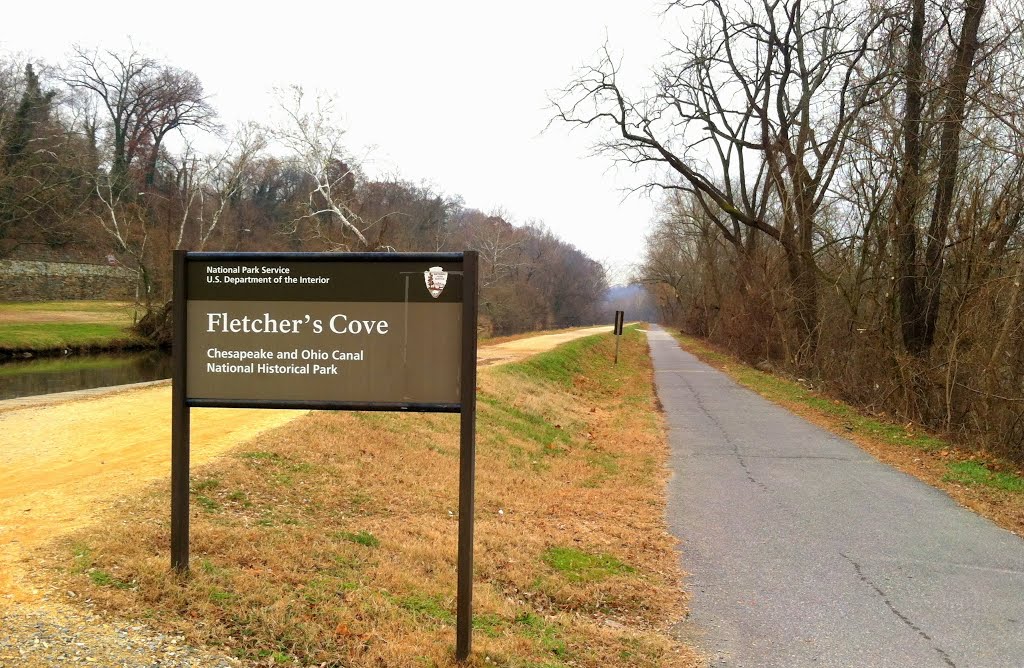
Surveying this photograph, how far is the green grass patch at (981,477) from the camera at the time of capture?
9.02 metres

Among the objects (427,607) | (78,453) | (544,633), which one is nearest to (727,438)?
(544,633)

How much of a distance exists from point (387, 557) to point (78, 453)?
4.33 metres

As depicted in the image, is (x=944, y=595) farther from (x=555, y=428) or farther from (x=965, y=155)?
(x=965, y=155)

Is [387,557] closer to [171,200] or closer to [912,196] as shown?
[912,196]

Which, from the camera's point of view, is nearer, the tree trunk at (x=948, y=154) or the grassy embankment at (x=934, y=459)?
the grassy embankment at (x=934, y=459)

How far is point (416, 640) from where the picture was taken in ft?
12.9

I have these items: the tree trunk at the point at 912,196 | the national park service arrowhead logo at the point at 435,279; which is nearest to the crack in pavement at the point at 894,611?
the national park service arrowhead logo at the point at 435,279

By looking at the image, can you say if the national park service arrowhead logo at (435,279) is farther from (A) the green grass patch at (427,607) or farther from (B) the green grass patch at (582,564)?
(B) the green grass patch at (582,564)

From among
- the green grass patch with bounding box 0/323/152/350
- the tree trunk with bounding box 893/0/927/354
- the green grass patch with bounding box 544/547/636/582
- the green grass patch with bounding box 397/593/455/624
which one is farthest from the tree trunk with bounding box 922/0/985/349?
the green grass patch with bounding box 0/323/152/350

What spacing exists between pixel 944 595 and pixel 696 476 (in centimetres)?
426

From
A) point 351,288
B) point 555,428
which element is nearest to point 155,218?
point 555,428

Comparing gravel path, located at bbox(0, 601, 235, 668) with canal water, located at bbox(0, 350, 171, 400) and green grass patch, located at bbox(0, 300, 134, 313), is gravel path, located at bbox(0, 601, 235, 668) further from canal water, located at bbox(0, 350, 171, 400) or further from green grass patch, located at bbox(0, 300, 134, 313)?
green grass patch, located at bbox(0, 300, 134, 313)

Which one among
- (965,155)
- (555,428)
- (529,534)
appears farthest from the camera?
(555,428)

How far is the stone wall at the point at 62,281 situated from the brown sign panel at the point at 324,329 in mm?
38959
